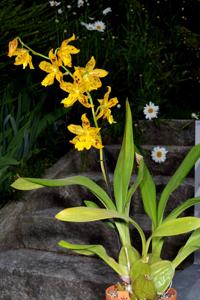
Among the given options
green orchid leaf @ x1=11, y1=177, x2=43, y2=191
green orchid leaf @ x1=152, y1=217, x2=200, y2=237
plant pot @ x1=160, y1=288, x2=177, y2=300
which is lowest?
plant pot @ x1=160, y1=288, x2=177, y2=300

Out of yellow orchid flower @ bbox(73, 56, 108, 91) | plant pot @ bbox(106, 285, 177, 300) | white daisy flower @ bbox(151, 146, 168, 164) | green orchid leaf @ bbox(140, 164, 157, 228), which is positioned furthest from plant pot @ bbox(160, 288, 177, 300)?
white daisy flower @ bbox(151, 146, 168, 164)

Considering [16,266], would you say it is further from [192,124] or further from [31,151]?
[192,124]

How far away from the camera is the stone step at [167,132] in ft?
12.2

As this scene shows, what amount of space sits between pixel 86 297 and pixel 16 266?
369 mm

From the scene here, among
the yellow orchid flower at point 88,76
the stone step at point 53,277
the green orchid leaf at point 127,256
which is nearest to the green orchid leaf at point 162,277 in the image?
the green orchid leaf at point 127,256

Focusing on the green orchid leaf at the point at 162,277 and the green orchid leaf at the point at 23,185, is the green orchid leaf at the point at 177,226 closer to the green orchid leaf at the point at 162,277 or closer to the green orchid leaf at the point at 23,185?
the green orchid leaf at the point at 162,277

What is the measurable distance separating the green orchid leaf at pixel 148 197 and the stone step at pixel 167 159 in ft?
4.80

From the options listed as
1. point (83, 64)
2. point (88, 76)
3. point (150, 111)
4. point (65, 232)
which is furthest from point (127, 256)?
point (83, 64)

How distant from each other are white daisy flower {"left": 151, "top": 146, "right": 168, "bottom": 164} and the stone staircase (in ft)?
0.23

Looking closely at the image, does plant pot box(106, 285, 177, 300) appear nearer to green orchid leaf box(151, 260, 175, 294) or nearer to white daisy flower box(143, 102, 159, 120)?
green orchid leaf box(151, 260, 175, 294)

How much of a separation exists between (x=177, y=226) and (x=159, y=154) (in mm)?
1665

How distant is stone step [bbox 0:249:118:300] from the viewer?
277cm

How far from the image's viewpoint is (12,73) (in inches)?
157

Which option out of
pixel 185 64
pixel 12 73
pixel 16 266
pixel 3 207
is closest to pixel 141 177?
pixel 16 266
